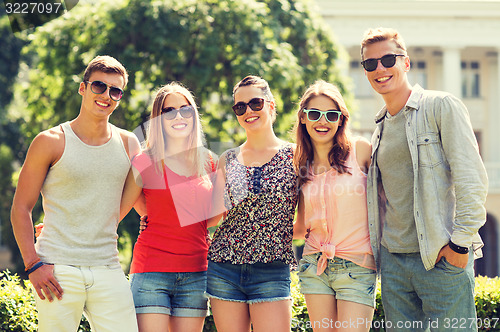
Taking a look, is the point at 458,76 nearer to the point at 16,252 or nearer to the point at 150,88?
the point at 150,88

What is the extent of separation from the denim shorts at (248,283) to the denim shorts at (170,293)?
0.35 feet

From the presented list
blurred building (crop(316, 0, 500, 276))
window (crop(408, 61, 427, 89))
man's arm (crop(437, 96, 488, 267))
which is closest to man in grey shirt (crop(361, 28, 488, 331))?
man's arm (crop(437, 96, 488, 267))

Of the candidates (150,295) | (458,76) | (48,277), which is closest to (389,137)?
(150,295)

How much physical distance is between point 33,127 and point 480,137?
698 inches

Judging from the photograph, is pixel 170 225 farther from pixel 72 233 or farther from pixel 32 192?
pixel 32 192

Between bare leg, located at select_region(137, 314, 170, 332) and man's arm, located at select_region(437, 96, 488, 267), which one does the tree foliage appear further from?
bare leg, located at select_region(137, 314, 170, 332)

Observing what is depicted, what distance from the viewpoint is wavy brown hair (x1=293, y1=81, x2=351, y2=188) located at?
3709 millimetres

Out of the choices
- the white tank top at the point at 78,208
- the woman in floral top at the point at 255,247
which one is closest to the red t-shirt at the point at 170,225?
the woman in floral top at the point at 255,247

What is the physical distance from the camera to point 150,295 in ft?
11.6

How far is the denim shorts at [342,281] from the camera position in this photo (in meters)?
3.45

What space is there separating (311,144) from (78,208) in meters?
1.57

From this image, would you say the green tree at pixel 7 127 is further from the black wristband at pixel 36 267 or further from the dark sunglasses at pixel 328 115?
the dark sunglasses at pixel 328 115

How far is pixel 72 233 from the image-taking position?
337 centimetres

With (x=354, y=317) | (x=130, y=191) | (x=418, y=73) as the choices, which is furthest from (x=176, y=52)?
(x=418, y=73)
